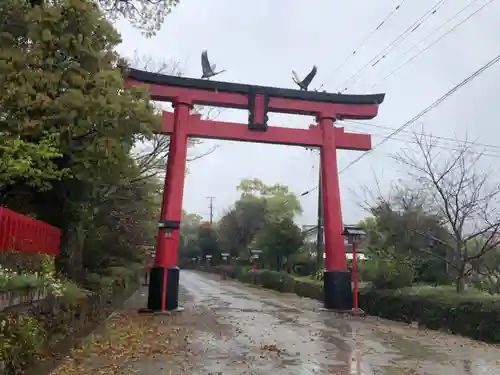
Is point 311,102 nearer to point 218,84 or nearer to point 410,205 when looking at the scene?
point 218,84

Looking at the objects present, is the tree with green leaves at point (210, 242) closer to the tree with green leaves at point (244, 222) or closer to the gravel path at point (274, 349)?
the tree with green leaves at point (244, 222)

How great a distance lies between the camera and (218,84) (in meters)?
16.2

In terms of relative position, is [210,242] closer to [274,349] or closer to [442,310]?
[442,310]

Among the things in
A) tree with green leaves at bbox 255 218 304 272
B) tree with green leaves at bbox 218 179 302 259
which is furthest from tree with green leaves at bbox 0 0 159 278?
tree with green leaves at bbox 218 179 302 259

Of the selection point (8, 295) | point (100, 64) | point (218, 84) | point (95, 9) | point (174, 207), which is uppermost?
point (218, 84)

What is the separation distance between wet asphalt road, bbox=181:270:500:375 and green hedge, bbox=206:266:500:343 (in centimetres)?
38

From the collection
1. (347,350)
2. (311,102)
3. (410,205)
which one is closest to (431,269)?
(410,205)

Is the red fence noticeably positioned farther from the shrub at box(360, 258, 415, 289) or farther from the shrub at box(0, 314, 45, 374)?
the shrub at box(360, 258, 415, 289)

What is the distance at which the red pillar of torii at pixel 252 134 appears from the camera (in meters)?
14.7

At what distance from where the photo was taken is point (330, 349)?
8734 millimetres

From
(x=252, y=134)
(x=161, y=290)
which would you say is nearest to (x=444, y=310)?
Result: (x=161, y=290)

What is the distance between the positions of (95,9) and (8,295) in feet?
20.1

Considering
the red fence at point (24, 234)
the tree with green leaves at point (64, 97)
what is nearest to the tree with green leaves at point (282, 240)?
the red fence at point (24, 234)

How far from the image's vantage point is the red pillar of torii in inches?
580
